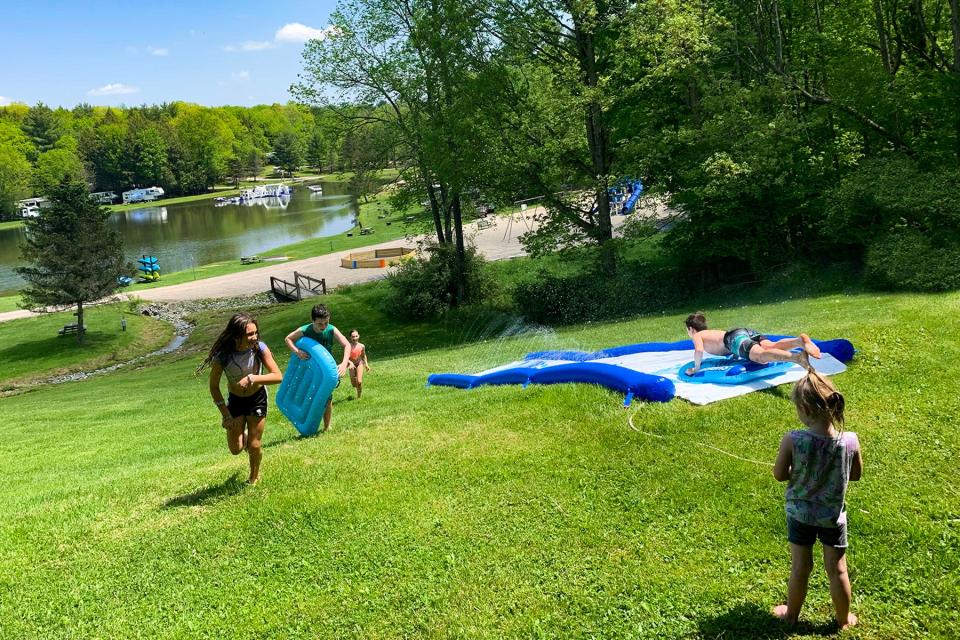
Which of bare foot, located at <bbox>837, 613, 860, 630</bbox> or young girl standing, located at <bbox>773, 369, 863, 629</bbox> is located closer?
young girl standing, located at <bbox>773, 369, 863, 629</bbox>

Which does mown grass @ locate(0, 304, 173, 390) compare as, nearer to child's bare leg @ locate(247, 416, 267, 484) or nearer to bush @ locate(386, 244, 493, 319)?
bush @ locate(386, 244, 493, 319)

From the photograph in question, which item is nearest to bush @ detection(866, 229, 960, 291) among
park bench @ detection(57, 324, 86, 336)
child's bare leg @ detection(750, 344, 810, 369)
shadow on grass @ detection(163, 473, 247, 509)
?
child's bare leg @ detection(750, 344, 810, 369)

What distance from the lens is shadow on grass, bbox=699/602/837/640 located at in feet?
15.4

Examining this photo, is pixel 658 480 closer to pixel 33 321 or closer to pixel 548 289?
pixel 548 289

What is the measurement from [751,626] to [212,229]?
9805 centimetres

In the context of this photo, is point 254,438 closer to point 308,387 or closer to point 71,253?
point 308,387

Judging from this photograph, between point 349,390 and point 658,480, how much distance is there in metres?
8.53

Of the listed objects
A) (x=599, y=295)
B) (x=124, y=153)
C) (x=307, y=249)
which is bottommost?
(x=599, y=295)

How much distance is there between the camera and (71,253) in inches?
1313

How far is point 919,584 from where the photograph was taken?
502 centimetres

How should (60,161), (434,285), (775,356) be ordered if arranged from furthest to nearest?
(60,161), (434,285), (775,356)

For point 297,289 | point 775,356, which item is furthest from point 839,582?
point 297,289

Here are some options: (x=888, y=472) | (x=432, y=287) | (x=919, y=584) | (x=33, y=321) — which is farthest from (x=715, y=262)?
(x=33, y=321)

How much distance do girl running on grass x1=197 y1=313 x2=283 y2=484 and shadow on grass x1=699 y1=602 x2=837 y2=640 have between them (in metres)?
4.75
